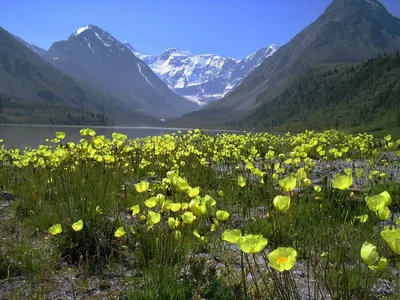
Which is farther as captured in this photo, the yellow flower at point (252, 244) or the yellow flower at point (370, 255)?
the yellow flower at point (252, 244)

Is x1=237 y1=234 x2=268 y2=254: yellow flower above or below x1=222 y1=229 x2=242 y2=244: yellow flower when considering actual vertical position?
above

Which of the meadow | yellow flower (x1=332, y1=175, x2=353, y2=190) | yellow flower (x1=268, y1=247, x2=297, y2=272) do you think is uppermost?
yellow flower (x1=332, y1=175, x2=353, y2=190)

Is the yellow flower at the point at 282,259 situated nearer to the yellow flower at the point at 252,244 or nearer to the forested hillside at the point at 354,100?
the yellow flower at the point at 252,244

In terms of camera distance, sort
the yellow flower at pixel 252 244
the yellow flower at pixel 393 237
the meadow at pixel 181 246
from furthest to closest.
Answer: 1. the meadow at pixel 181 246
2. the yellow flower at pixel 252 244
3. the yellow flower at pixel 393 237

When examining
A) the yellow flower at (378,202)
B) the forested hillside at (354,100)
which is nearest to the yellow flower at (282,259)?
the yellow flower at (378,202)

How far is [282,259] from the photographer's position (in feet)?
7.22

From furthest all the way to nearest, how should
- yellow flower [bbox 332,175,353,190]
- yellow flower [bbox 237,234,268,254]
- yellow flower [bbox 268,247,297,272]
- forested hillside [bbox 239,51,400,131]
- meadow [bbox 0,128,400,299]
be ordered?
forested hillside [bbox 239,51,400,131]
yellow flower [bbox 332,175,353,190]
meadow [bbox 0,128,400,299]
yellow flower [bbox 237,234,268,254]
yellow flower [bbox 268,247,297,272]

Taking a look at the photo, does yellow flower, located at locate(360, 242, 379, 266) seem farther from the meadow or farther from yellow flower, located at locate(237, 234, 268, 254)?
yellow flower, located at locate(237, 234, 268, 254)

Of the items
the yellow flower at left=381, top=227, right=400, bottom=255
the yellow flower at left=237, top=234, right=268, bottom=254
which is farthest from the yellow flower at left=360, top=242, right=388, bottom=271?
the yellow flower at left=237, top=234, right=268, bottom=254

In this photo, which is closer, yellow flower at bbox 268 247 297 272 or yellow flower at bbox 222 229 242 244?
yellow flower at bbox 268 247 297 272

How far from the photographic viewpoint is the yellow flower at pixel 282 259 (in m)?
2.13

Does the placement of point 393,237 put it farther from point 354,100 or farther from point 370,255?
point 354,100

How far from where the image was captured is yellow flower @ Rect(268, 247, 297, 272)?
84.0 inches

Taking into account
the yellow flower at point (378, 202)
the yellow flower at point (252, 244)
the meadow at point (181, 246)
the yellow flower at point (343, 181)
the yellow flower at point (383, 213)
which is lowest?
the meadow at point (181, 246)
